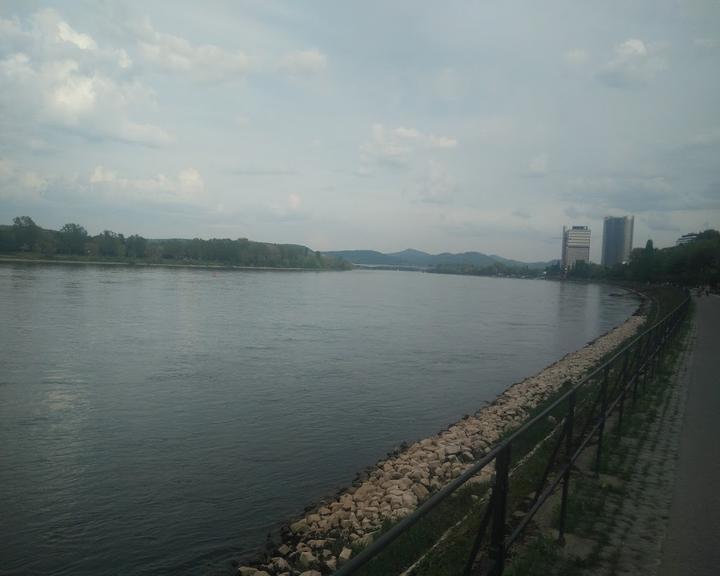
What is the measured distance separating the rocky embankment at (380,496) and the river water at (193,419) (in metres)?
0.80

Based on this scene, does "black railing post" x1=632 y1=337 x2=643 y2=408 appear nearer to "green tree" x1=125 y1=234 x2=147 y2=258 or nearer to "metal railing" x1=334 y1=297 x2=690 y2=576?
"metal railing" x1=334 y1=297 x2=690 y2=576

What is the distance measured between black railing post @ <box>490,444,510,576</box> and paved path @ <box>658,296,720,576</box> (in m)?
1.77

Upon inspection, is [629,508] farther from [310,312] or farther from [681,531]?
[310,312]

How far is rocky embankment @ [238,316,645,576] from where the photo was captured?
729cm

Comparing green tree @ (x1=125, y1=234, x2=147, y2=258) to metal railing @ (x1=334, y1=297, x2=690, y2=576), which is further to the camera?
green tree @ (x1=125, y1=234, x2=147, y2=258)

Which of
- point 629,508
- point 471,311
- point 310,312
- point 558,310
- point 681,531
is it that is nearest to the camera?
point 681,531

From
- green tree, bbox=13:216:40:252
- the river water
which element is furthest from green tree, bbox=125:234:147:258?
the river water

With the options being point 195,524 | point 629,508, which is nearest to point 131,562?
point 195,524

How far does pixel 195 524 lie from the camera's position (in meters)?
8.96

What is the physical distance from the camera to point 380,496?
29.4 feet

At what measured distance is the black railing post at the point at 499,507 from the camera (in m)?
3.44

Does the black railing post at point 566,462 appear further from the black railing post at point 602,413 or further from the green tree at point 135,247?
the green tree at point 135,247

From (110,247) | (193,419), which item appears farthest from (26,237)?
(193,419)

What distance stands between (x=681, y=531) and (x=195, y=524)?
706cm
